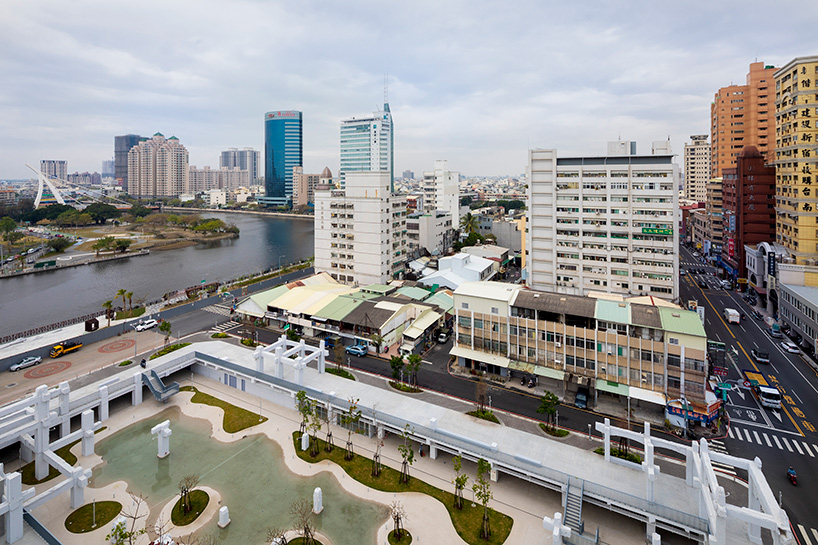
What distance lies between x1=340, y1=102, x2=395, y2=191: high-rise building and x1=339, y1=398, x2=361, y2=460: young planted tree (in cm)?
11028

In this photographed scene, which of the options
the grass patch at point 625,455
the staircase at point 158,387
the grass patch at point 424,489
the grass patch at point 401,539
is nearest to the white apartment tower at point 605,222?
the grass patch at point 625,455

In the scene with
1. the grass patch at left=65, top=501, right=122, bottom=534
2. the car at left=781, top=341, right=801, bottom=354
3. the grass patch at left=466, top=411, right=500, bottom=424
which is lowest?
the grass patch at left=65, top=501, right=122, bottom=534

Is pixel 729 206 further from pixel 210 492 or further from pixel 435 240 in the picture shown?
pixel 210 492

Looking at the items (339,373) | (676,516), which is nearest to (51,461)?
(339,373)

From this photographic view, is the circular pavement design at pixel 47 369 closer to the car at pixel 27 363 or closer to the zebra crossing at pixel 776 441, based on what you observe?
the car at pixel 27 363

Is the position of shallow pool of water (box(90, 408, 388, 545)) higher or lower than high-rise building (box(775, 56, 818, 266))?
lower

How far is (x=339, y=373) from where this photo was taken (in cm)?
2845

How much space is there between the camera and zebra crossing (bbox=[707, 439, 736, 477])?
19.0 meters

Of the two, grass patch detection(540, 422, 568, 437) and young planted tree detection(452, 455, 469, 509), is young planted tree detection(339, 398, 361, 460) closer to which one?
young planted tree detection(452, 455, 469, 509)

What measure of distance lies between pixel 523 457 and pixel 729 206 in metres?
61.8

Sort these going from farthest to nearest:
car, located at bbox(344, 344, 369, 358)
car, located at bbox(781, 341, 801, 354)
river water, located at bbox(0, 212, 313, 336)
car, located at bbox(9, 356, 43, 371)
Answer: river water, located at bbox(0, 212, 313, 336)
car, located at bbox(344, 344, 369, 358)
car, located at bbox(781, 341, 801, 354)
car, located at bbox(9, 356, 43, 371)

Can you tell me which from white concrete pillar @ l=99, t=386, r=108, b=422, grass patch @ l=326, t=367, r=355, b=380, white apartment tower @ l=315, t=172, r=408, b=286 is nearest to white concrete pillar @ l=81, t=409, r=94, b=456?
white concrete pillar @ l=99, t=386, r=108, b=422

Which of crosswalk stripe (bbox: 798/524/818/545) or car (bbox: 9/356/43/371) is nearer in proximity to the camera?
crosswalk stripe (bbox: 798/524/818/545)

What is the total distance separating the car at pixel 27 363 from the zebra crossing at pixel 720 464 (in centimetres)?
4313
